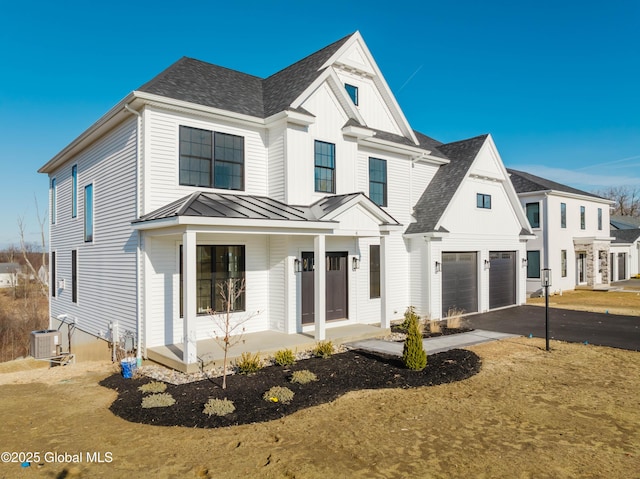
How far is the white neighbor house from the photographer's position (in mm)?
10867

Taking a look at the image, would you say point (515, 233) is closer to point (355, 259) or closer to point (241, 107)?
point (355, 259)

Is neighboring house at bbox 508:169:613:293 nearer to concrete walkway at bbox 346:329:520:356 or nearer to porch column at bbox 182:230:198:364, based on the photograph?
concrete walkway at bbox 346:329:520:356

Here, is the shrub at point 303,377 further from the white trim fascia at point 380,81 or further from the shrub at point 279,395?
the white trim fascia at point 380,81

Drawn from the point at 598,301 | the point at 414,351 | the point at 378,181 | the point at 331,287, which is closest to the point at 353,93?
the point at 378,181

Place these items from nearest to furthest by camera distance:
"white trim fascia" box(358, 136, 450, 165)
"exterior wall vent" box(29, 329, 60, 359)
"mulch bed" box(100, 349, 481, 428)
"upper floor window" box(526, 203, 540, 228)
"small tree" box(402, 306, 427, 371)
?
"mulch bed" box(100, 349, 481, 428), "small tree" box(402, 306, 427, 371), "exterior wall vent" box(29, 329, 60, 359), "white trim fascia" box(358, 136, 450, 165), "upper floor window" box(526, 203, 540, 228)

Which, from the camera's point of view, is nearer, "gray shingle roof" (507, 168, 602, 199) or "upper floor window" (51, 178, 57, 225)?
"upper floor window" (51, 178, 57, 225)

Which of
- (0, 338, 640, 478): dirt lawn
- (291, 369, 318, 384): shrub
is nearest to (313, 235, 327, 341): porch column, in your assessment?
(291, 369, 318, 384): shrub

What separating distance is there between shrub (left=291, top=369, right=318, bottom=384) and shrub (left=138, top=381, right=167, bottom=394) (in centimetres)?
254

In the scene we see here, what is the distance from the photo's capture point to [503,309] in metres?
19.3

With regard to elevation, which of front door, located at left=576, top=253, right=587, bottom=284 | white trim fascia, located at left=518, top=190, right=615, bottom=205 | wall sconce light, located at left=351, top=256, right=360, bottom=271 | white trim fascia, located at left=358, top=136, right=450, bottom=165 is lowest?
front door, located at left=576, top=253, right=587, bottom=284

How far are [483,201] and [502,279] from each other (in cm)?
393

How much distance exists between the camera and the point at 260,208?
11.1 meters

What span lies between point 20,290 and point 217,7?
42.7m

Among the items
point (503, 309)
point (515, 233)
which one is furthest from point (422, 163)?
point (503, 309)
